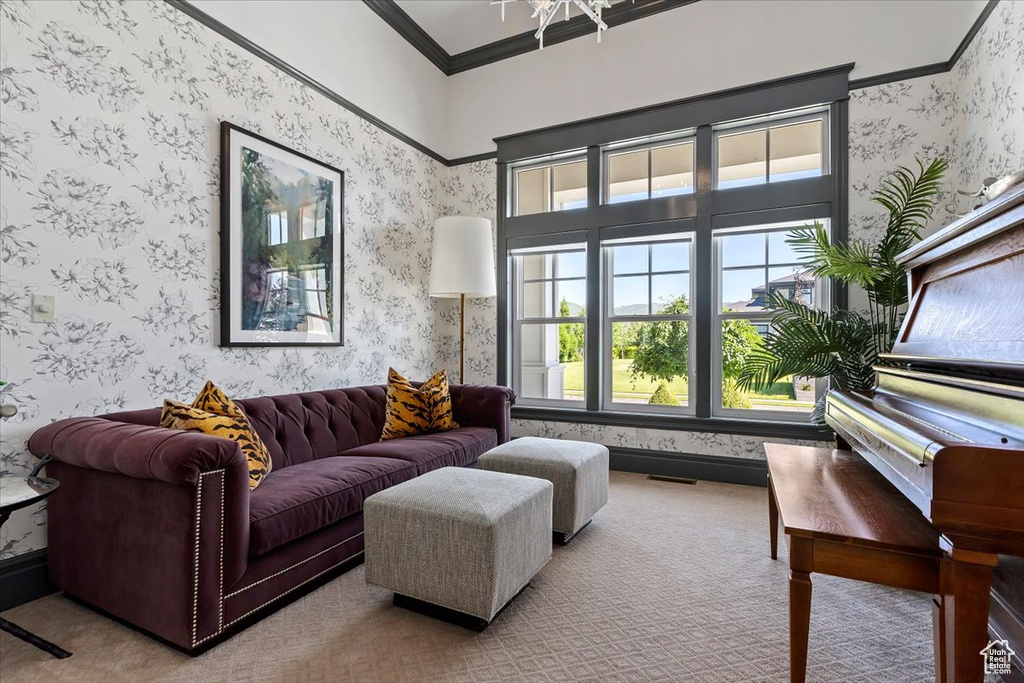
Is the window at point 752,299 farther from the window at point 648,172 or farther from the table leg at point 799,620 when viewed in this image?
the table leg at point 799,620

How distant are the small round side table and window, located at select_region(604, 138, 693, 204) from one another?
379 centimetres

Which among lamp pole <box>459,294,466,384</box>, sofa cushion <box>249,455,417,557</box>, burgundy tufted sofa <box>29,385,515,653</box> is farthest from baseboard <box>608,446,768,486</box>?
burgundy tufted sofa <box>29,385,515,653</box>

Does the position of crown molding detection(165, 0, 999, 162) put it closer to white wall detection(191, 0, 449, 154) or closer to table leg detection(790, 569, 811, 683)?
white wall detection(191, 0, 449, 154)

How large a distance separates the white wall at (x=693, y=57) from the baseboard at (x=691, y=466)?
277 cm

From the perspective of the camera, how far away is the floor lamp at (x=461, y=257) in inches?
147

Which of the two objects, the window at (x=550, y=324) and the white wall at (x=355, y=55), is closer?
the white wall at (x=355, y=55)

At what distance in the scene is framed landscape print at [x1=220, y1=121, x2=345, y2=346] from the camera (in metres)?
2.60

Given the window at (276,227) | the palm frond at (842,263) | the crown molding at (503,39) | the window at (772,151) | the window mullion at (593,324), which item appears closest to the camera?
the palm frond at (842,263)

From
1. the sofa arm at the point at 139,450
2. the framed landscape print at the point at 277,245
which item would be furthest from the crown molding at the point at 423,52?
the sofa arm at the point at 139,450

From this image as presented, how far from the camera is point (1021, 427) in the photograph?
3.25 feet

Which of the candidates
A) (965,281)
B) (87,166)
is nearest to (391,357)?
(87,166)

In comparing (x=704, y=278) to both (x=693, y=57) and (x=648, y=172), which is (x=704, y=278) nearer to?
(x=648, y=172)

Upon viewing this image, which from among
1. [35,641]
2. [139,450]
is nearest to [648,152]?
[139,450]

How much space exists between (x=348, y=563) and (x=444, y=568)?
750mm
